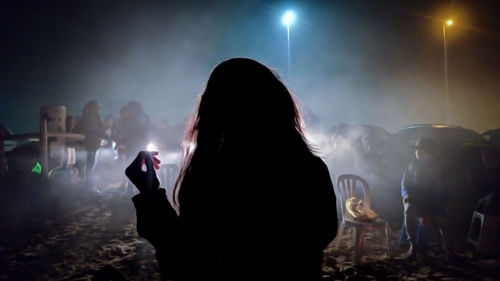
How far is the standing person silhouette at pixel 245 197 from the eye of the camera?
4.52ft

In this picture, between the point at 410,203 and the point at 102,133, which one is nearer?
the point at 410,203

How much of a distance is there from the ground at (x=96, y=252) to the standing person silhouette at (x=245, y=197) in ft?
14.3

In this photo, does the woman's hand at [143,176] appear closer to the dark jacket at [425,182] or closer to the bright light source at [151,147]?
the dark jacket at [425,182]

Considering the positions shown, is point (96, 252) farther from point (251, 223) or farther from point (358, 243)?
point (251, 223)

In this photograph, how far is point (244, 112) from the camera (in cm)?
154

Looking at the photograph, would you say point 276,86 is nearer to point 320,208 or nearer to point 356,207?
point 320,208

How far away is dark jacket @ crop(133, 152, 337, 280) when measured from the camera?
1375 millimetres

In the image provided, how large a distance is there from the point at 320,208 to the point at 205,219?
0.58 m

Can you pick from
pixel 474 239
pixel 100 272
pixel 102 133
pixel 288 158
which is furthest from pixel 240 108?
pixel 102 133

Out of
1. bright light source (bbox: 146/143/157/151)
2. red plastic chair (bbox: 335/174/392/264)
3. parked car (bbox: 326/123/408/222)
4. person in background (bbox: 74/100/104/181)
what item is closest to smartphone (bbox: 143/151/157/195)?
red plastic chair (bbox: 335/174/392/264)

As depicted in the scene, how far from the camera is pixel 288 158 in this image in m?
1.48

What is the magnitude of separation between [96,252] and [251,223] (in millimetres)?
6203

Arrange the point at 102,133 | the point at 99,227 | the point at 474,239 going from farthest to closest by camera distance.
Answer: the point at 102,133, the point at 99,227, the point at 474,239

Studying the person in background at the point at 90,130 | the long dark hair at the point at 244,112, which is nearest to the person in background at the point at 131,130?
the person in background at the point at 90,130
